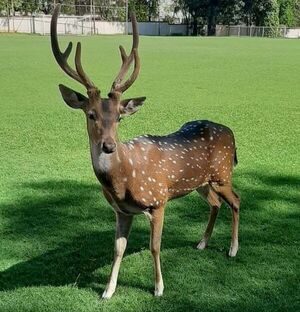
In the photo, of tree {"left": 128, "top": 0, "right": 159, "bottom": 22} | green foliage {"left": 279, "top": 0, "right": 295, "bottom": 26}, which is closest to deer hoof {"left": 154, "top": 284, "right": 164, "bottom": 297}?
tree {"left": 128, "top": 0, "right": 159, "bottom": 22}

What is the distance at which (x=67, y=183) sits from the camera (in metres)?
5.87

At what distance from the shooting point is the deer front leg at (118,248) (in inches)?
138

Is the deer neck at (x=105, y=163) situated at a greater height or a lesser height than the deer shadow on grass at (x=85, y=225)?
greater

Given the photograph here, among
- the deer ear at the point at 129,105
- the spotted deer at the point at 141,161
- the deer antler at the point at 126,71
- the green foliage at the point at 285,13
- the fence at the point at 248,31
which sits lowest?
the fence at the point at 248,31

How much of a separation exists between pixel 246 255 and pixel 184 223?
797mm

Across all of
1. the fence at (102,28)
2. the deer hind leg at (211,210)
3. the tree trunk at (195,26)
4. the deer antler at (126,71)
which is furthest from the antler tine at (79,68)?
the tree trunk at (195,26)

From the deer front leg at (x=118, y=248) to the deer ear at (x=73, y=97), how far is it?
82 centimetres

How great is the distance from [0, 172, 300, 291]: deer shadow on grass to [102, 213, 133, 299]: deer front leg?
0.62 feet

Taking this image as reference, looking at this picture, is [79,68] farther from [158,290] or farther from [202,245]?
[202,245]

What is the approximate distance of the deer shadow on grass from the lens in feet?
12.7

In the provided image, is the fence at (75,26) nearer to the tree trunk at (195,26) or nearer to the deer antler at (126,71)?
the tree trunk at (195,26)

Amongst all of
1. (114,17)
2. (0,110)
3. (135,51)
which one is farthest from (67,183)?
(114,17)

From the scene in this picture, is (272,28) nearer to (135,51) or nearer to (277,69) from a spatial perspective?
(277,69)

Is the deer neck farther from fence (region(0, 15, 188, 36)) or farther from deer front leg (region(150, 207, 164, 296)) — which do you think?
fence (region(0, 15, 188, 36))
